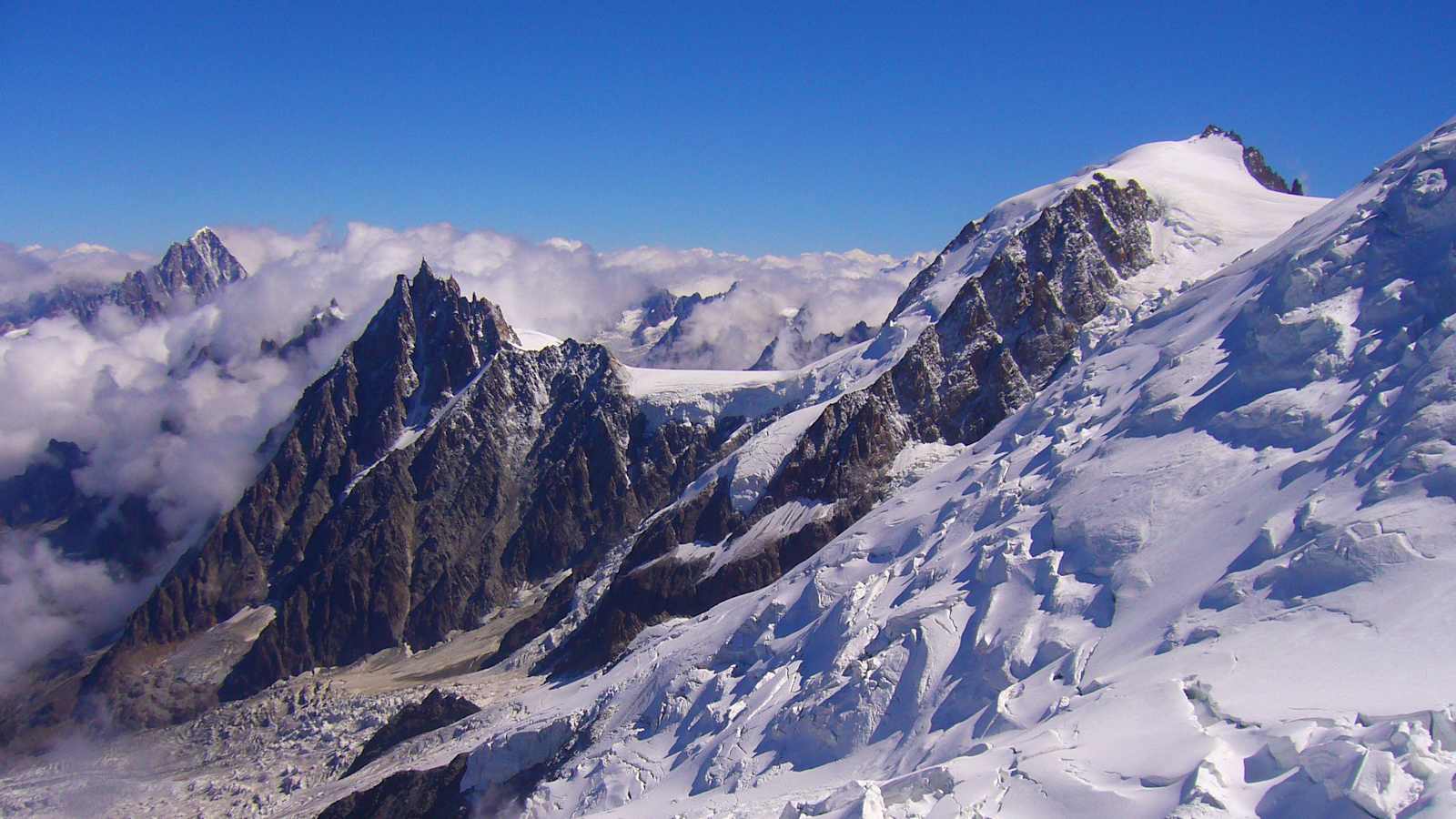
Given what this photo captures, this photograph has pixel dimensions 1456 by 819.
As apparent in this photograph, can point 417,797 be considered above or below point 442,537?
below

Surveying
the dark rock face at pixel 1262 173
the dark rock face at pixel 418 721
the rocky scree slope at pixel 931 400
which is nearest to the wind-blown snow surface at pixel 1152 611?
the dark rock face at pixel 418 721

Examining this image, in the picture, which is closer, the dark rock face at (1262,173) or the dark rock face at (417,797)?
the dark rock face at (417,797)

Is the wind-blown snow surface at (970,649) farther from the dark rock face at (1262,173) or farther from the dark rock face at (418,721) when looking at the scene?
the dark rock face at (1262,173)

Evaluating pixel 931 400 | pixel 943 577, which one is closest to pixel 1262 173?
pixel 931 400

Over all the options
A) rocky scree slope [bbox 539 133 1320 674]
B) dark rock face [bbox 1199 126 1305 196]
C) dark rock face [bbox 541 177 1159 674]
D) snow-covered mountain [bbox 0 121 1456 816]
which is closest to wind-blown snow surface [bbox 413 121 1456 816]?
snow-covered mountain [bbox 0 121 1456 816]

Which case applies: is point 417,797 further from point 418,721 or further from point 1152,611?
point 1152,611

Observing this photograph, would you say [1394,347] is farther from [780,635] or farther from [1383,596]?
[780,635]

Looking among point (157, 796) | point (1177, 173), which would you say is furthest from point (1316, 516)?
point (157, 796)
